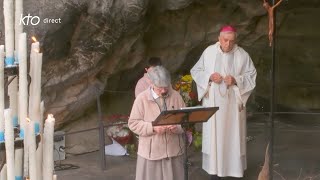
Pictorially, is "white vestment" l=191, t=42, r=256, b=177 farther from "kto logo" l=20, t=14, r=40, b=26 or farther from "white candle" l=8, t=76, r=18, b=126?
"white candle" l=8, t=76, r=18, b=126

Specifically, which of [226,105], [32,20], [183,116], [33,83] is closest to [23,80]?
[33,83]

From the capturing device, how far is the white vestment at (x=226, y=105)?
7.49 m

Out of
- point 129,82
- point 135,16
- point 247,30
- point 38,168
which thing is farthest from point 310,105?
point 38,168

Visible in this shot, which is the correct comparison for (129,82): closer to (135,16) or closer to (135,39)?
(135,39)

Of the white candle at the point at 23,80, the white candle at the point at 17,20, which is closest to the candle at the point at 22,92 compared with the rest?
the white candle at the point at 23,80

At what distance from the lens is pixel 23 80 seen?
3.09m

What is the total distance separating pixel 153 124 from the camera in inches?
233

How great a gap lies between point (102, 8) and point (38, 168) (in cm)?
540

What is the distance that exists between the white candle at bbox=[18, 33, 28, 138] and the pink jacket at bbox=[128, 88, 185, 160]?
3.06 m

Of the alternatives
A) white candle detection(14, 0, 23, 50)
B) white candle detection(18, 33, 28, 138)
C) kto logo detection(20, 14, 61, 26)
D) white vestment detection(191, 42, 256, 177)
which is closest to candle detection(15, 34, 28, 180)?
white candle detection(18, 33, 28, 138)

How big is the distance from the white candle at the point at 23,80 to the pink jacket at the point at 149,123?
10.0 feet

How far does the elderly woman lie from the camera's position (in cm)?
620

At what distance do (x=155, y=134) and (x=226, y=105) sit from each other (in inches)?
61.3

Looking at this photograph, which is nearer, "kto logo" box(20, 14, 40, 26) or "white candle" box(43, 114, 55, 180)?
"white candle" box(43, 114, 55, 180)
